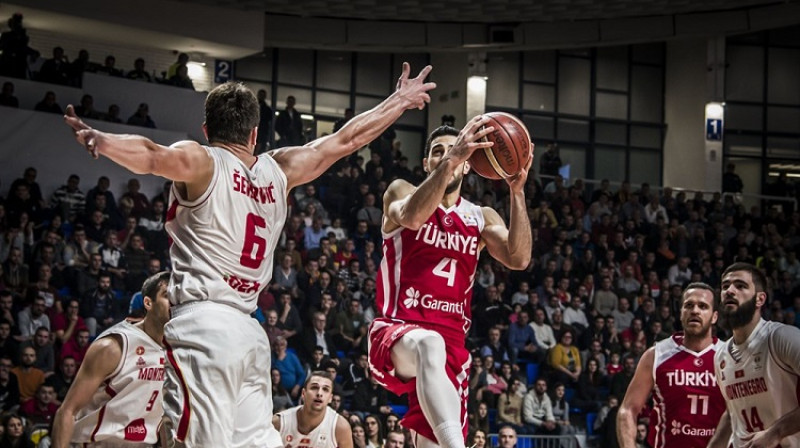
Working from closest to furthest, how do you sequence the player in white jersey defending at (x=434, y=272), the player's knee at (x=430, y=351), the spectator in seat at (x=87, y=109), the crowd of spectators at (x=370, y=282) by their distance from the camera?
the player's knee at (x=430, y=351) → the player in white jersey defending at (x=434, y=272) → the crowd of spectators at (x=370, y=282) → the spectator in seat at (x=87, y=109)

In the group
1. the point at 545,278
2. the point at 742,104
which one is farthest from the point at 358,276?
the point at 742,104

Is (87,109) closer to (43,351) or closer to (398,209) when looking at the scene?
(43,351)

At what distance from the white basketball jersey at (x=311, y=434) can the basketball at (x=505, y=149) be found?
378cm

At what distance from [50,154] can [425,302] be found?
12269mm

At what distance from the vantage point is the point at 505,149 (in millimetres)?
6293

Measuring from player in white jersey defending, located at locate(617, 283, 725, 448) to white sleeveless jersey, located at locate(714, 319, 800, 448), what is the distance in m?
0.61

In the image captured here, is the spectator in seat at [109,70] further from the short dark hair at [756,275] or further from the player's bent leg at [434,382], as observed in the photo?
the player's bent leg at [434,382]

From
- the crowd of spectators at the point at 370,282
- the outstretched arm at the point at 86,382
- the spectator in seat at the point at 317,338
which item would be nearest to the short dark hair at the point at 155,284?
the outstretched arm at the point at 86,382

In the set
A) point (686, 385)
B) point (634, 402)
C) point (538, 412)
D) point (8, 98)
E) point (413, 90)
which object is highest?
point (8, 98)

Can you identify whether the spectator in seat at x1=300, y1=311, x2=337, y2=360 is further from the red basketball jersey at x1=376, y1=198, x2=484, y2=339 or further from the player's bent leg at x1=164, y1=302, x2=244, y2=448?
the player's bent leg at x1=164, y1=302, x2=244, y2=448

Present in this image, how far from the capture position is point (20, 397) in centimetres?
1180

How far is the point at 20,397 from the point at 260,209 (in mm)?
7705

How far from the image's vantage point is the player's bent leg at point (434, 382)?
231 inches

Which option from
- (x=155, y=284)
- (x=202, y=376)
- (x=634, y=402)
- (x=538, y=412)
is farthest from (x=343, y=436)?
(x=538, y=412)
